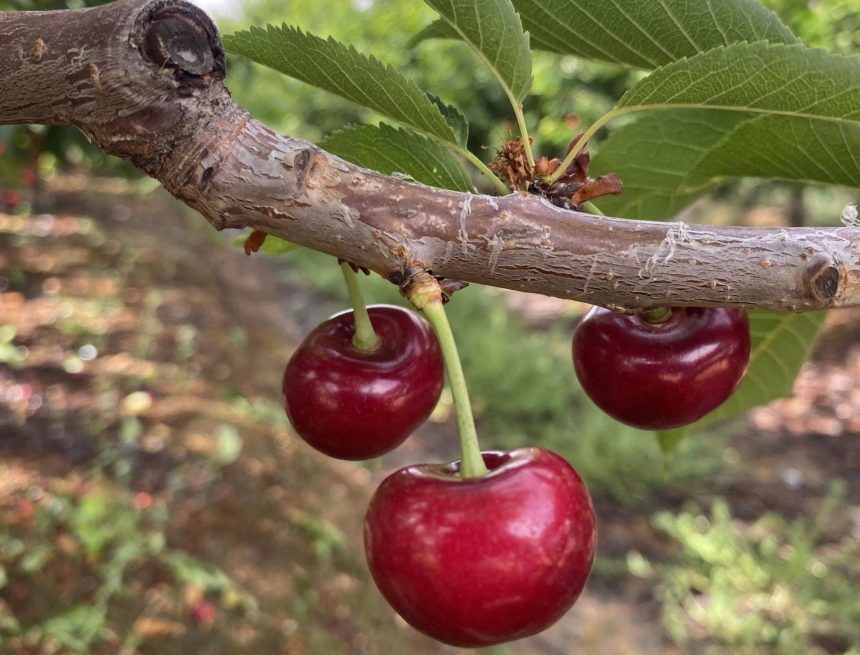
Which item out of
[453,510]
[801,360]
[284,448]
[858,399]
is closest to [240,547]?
[284,448]

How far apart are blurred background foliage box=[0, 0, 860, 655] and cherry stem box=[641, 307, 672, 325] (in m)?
0.53

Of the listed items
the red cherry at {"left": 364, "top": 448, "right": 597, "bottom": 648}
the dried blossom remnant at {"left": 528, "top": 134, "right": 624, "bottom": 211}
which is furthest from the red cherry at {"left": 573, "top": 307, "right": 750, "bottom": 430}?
the red cherry at {"left": 364, "top": 448, "right": 597, "bottom": 648}

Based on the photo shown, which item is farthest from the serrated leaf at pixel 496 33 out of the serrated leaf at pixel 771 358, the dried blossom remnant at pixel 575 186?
the serrated leaf at pixel 771 358

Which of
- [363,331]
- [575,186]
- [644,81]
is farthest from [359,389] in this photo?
[644,81]

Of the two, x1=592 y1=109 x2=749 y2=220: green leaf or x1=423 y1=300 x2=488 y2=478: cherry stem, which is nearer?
x1=423 y1=300 x2=488 y2=478: cherry stem

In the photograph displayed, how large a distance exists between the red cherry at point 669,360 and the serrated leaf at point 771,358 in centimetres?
34

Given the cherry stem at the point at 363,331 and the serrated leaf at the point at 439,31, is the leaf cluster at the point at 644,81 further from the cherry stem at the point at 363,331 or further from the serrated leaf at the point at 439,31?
the cherry stem at the point at 363,331

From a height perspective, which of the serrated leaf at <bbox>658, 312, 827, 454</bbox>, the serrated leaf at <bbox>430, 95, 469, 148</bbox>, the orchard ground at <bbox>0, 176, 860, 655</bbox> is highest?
the serrated leaf at <bbox>430, 95, 469, 148</bbox>

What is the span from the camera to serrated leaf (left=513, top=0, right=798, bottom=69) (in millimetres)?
916

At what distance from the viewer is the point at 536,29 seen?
3.44 ft

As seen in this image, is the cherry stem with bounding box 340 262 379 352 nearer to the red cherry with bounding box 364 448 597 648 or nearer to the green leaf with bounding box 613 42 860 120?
the red cherry with bounding box 364 448 597 648

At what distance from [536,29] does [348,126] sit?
0.32 m

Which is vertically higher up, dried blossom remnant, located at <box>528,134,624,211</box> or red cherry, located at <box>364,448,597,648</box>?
dried blossom remnant, located at <box>528,134,624,211</box>

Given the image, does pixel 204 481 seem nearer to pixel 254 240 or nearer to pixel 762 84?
pixel 254 240
